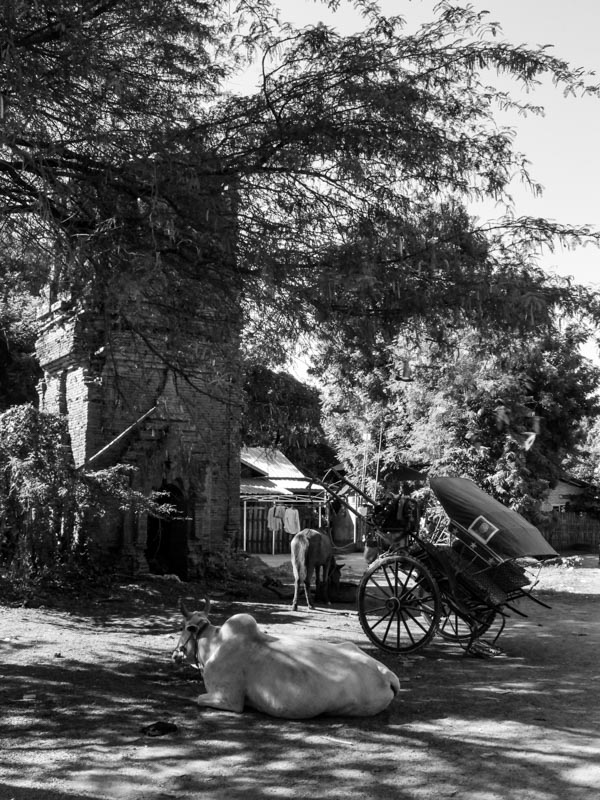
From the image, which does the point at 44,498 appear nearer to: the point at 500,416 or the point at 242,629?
the point at 242,629

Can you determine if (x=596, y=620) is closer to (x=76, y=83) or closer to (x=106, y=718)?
(x=106, y=718)

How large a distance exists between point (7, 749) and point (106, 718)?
3.54ft

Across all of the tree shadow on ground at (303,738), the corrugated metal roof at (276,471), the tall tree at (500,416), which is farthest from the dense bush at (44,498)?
the corrugated metal roof at (276,471)

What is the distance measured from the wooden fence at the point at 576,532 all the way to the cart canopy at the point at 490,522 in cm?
3172

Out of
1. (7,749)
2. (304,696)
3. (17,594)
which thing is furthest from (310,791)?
(17,594)

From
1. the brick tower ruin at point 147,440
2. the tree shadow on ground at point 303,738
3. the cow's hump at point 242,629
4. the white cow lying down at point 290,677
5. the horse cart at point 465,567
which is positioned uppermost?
the brick tower ruin at point 147,440

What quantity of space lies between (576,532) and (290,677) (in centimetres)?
3888

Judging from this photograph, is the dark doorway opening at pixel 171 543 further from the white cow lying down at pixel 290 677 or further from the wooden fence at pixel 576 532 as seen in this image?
the wooden fence at pixel 576 532

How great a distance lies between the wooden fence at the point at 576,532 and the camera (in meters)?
41.3

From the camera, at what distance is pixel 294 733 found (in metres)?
6.59

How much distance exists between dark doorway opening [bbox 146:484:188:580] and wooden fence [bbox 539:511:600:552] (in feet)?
83.4

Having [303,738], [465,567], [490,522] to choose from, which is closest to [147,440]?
[465,567]

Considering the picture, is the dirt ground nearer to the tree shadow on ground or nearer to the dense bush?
the tree shadow on ground

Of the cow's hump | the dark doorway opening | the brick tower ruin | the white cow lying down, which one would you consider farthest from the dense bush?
the white cow lying down
